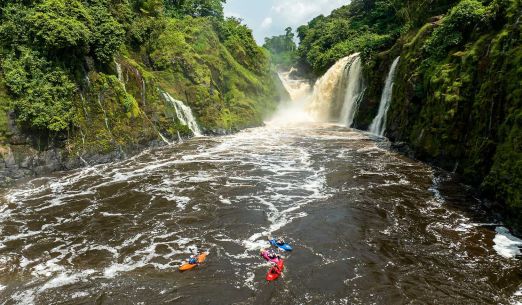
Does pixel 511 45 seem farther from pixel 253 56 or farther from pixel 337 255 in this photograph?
pixel 253 56

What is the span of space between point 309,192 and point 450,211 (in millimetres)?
5248

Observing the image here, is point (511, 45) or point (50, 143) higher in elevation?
point (511, 45)

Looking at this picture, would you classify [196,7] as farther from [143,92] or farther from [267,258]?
[267,258]

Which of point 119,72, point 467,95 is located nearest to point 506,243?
point 467,95

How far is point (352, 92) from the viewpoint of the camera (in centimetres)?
3534

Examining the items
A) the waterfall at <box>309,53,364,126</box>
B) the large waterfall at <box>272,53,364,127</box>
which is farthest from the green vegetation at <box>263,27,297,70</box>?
the waterfall at <box>309,53,364,126</box>

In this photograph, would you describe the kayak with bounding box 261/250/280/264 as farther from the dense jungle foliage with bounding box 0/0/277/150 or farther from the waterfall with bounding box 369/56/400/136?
the waterfall with bounding box 369/56/400/136

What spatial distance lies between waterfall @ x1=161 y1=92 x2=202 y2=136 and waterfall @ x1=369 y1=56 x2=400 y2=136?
46.5 feet

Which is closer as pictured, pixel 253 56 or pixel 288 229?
pixel 288 229

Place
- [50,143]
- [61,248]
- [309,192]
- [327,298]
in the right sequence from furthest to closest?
[50,143] < [309,192] < [61,248] < [327,298]

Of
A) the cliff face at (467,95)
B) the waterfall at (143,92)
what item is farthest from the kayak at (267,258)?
the waterfall at (143,92)

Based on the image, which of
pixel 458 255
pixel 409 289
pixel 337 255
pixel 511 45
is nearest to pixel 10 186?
pixel 337 255

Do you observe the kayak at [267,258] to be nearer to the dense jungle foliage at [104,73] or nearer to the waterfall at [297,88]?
the dense jungle foliage at [104,73]

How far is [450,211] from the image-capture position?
497 inches
